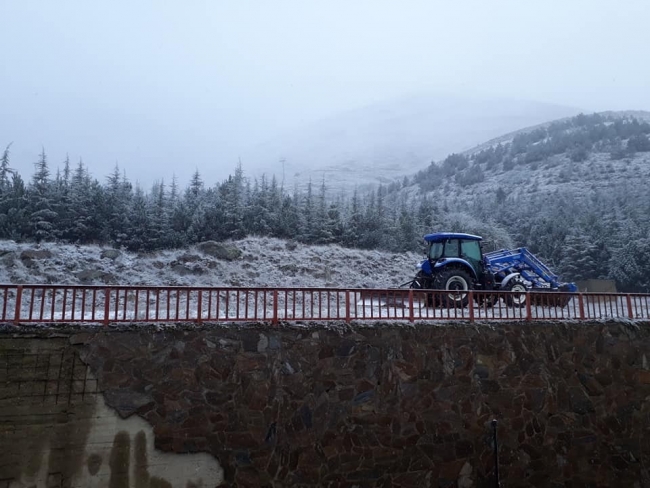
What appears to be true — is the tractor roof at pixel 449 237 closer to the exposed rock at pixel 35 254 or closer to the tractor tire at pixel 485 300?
the tractor tire at pixel 485 300

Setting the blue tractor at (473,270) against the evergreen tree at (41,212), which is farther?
the evergreen tree at (41,212)

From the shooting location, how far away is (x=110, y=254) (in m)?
19.7

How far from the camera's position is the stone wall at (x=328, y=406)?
7266 millimetres

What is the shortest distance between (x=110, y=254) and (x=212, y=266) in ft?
14.2

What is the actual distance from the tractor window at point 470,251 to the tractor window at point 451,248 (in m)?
0.19

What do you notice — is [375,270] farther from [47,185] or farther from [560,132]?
[560,132]

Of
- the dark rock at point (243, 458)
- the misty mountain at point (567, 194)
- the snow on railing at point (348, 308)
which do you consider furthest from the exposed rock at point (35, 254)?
the misty mountain at point (567, 194)

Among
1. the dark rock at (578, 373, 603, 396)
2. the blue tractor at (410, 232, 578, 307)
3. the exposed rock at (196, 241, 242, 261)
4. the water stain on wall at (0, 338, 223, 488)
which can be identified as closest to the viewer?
the water stain on wall at (0, 338, 223, 488)

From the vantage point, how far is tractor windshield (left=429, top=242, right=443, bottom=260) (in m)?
15.3

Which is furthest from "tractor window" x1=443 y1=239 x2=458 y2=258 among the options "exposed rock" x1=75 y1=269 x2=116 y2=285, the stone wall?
"exposed rock" x1=75 y1=269 x2=116 y2=285

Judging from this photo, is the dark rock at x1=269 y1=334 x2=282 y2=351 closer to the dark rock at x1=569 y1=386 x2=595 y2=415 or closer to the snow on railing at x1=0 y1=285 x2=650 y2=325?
the snow on railing at x1=0 y1=285 x2=650 y2=325

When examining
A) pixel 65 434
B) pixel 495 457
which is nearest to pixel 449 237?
pixel 495 457

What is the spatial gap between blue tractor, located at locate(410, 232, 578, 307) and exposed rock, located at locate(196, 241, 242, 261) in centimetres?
952

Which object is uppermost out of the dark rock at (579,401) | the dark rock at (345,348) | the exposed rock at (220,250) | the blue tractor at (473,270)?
the exposed rock at (220,250)
